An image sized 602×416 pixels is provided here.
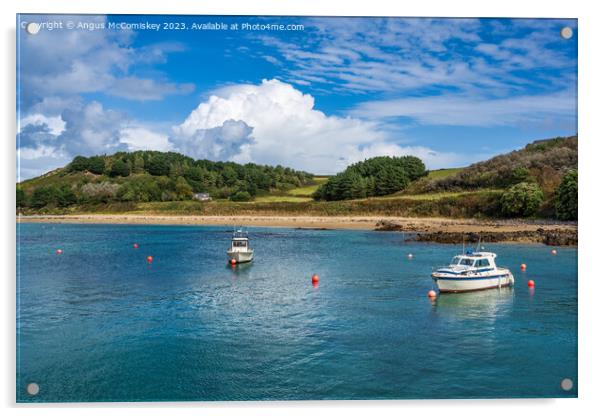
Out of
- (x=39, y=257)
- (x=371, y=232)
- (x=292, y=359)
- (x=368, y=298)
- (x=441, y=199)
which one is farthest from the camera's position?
(x=371, y=232)

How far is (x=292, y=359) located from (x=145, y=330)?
155 inches

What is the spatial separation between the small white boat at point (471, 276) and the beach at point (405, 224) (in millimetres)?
4091

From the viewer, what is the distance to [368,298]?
15062 mm

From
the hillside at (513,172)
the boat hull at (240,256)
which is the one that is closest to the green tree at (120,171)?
the boat hull at (240,256)

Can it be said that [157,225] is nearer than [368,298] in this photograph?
No

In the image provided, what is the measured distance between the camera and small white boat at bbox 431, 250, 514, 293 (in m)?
15.8

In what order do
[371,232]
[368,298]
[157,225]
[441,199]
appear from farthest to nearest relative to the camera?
[157,225]
[371,232]
[441,199]
[368,298]

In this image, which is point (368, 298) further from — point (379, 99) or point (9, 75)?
point (9, 75)

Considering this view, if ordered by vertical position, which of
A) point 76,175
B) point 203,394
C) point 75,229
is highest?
point 76,175

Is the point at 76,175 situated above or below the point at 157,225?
above

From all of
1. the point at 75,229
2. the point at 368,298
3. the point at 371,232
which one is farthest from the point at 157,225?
the point at 368,298

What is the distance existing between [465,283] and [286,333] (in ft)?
23.2

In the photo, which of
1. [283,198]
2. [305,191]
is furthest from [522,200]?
[283,198]

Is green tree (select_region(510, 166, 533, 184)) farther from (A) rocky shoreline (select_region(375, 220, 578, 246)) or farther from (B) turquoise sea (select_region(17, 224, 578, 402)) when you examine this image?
(B) turquoise sea (select_region(17, 224, 578, 402))
